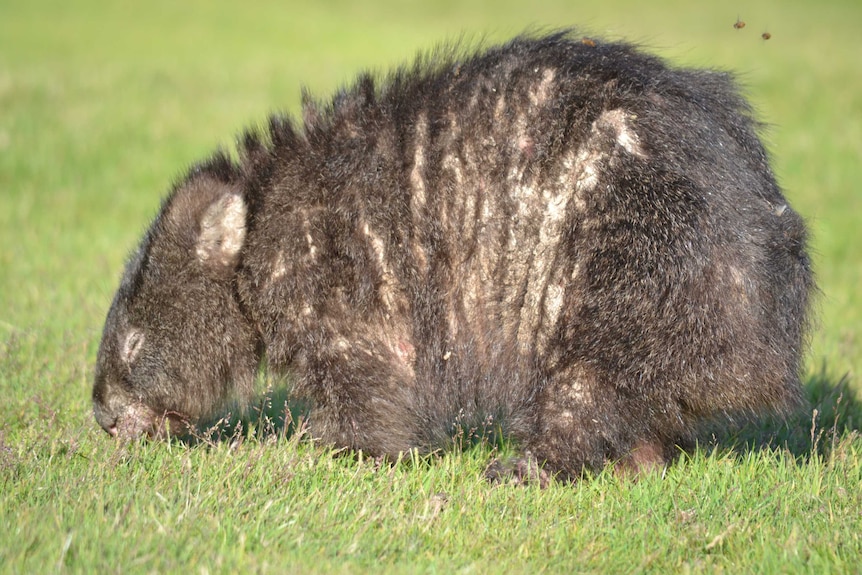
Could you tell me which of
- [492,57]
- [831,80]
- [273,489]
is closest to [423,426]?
[273,489]

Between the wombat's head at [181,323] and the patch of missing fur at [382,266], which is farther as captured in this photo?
the wombat's head at [181,323]

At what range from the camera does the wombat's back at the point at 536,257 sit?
4547 millimetres

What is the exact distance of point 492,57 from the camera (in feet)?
17.1

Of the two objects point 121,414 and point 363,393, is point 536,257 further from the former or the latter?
point 121,414

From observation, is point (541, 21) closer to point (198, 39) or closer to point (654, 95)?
point (198, 39)

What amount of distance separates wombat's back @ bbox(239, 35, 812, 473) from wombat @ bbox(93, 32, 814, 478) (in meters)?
0.01

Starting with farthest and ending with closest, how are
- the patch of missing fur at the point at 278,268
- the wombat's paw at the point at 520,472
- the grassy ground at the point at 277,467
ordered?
the patch of missing fur at the point at 278,268, the wombat's paw at the point at 520,472, the grassy ground at the point at 277,467

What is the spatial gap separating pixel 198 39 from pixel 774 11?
55.3 feet

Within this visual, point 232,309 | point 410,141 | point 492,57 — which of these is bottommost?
point 232,309

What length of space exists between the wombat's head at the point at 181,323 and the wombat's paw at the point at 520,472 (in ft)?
5.09

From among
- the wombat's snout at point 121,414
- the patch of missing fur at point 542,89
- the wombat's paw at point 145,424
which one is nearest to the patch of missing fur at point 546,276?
the patch of missing fur at point 542,89

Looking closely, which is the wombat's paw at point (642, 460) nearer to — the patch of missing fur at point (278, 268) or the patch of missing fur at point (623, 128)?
the patch of missing fur at point (623, 128)

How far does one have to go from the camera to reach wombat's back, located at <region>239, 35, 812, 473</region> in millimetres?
4547

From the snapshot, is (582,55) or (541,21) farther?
(541,21)
